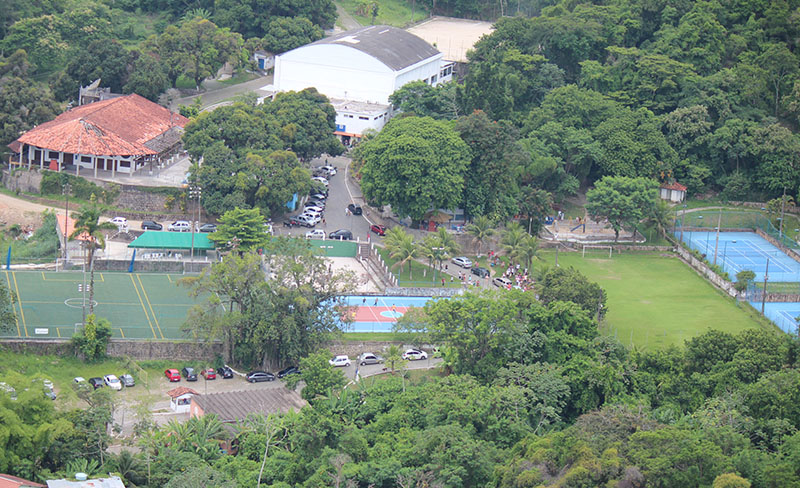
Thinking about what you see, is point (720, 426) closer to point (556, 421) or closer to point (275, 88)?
point (556, 421)

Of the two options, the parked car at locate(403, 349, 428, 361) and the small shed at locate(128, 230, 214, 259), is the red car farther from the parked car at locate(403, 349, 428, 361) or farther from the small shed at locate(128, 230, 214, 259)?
the small shed at locate(128, 230, 214, 259)

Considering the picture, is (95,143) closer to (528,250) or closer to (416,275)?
(416,275)

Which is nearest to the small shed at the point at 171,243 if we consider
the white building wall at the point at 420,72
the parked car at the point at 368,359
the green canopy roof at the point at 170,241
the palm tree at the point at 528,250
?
the green canopy roof at the point at 170,241

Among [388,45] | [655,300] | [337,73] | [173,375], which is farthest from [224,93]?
[173,375]

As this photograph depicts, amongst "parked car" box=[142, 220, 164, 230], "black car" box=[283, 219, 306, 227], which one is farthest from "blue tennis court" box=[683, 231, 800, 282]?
"parked car" box=[142, 220, 164, 230]

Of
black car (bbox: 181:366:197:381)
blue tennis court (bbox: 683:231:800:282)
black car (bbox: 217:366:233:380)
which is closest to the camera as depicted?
black car (bbox: 181:366:197:381)

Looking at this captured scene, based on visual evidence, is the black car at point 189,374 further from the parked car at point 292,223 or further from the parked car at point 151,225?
the parked car at point 292,223

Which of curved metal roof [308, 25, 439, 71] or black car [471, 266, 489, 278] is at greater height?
curved metal roof [308, 25, 439, 71]

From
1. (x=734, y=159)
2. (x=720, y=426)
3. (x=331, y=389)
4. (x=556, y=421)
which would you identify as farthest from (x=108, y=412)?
(x=734, y=159)
